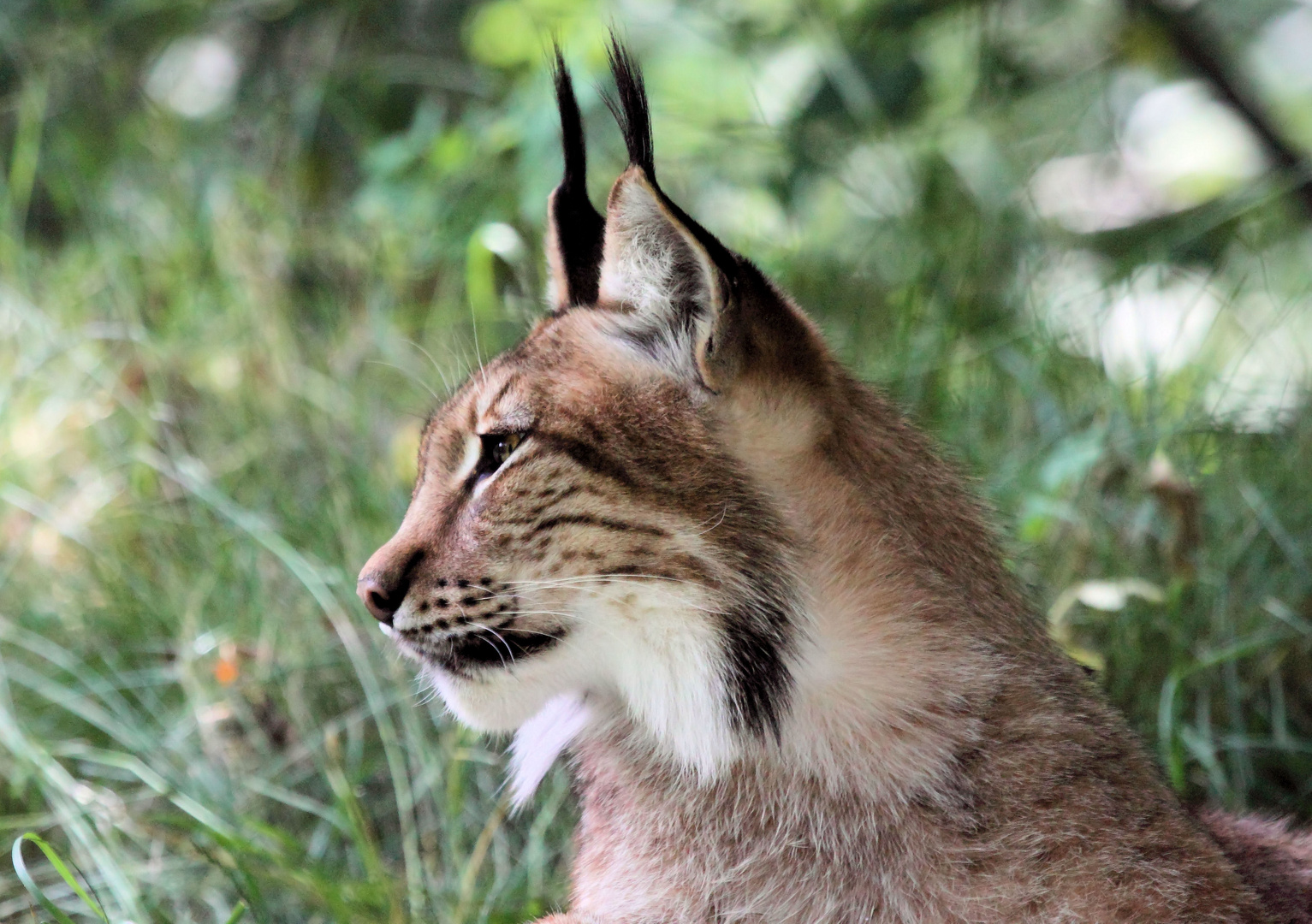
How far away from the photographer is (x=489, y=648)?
2.08 meters

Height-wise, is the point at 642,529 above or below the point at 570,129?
below

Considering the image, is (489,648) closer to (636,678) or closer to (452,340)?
(636,678)

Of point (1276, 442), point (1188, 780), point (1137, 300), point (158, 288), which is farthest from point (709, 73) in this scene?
point (1188, 780)

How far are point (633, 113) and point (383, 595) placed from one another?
2.87 feet

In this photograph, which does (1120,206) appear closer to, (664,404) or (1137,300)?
(1137,300)

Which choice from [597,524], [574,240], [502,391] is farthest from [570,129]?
[597,524]

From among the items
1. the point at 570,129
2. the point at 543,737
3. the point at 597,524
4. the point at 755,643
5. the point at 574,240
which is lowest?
the point at 543,737

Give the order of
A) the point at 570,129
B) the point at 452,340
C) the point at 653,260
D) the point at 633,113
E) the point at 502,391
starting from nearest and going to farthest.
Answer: the point at 633,113, the point at 653,260, the point at 502,391, the point at 570,129, the point at 452,340

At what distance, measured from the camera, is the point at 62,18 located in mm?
5047

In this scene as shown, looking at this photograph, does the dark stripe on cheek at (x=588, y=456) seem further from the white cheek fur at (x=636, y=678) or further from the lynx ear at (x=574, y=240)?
the lynx ear at (x=574, y=240)

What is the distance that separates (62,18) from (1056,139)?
4040 mm

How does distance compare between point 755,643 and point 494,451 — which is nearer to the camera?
point 755,643

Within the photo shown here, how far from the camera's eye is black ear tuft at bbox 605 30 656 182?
6.55ft

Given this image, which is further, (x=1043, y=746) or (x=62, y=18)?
(x=62, y=18)
